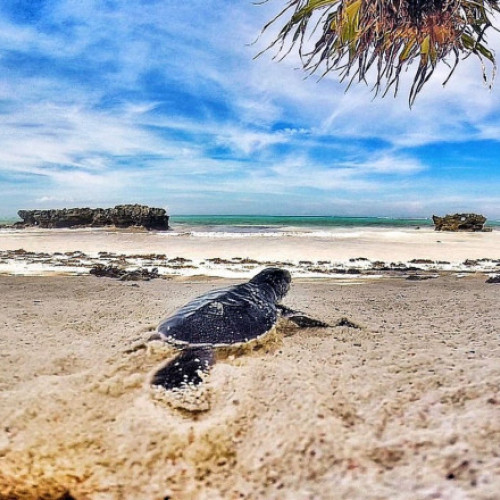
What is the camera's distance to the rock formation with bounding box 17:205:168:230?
27.8 metres

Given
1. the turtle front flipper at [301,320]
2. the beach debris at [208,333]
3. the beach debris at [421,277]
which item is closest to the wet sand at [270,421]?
the beach debris at [208,333]

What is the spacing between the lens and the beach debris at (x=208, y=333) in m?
2.44

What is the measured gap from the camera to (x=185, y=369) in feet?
8.26

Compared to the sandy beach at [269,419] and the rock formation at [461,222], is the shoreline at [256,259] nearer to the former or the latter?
the sandy beach at [269,419]

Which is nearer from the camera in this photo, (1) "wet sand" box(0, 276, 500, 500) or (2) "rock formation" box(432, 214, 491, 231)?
(1) "wet sand" box(0, 276, 500, 500)

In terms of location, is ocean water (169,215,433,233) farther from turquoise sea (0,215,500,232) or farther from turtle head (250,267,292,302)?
turtle head (250,267,292,302)

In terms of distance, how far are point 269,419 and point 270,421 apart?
0.02m

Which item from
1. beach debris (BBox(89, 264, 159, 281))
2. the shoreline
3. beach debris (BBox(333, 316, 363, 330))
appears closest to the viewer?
beach debris (BBox(333, 316, 363, 330))

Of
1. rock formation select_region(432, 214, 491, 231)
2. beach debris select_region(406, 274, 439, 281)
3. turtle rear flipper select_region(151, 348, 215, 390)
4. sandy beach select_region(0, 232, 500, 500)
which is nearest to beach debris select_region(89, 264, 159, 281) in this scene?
sandy beach select_region(0, 232, 500, 500)

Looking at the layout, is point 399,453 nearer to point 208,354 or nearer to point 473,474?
point 473,474

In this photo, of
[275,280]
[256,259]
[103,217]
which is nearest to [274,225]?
[103,217]

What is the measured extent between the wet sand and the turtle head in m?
1.11

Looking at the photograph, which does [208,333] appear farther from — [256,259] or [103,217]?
[103,217]

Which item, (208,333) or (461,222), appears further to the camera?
(461,222)
